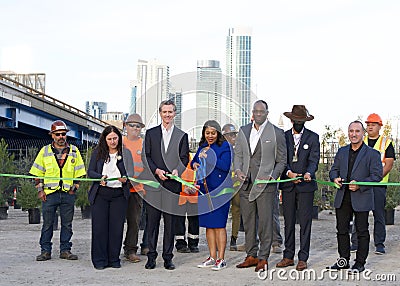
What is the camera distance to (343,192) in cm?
798

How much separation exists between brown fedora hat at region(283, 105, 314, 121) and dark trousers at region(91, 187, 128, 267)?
93.5 inches

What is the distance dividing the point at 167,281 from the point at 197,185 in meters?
1.44

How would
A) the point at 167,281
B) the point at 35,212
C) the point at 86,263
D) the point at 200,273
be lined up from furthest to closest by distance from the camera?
the point at 35,212 < the point at 86,263 < the point at 200,273 < the point at 167,281

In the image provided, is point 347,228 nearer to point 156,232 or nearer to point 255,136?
point 255,136

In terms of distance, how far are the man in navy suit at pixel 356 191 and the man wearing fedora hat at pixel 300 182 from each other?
0.34 meters

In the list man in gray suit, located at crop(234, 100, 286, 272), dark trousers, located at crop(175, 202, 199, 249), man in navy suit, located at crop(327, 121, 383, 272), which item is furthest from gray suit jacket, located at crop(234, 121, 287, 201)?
dark trousers, located at crop(175, 202, 199, 249)

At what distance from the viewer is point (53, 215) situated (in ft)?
29.2

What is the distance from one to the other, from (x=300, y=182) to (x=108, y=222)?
2.48 metres

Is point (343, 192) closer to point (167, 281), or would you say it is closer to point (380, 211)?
point (380, 211)

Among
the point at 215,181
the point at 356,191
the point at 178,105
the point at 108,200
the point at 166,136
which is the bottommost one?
the point at 108,200

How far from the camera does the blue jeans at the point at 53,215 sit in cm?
883

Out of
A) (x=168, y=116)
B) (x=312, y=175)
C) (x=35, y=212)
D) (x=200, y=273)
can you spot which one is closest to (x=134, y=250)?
(x=200, y=273)

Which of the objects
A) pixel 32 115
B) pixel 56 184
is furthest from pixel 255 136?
pixel 32 115

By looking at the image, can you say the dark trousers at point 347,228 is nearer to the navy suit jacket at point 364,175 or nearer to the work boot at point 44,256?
Answer: the navy suit jacket at point 364,175
